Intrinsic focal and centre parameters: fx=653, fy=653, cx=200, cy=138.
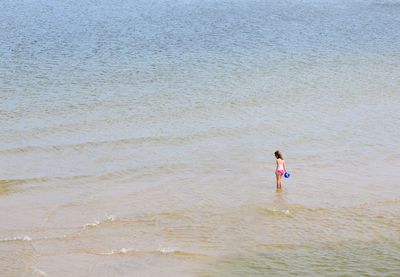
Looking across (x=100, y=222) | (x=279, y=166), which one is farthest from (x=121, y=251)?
(x=279, y=166)

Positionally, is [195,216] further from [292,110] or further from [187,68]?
[187,68]

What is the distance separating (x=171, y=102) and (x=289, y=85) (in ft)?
21.6

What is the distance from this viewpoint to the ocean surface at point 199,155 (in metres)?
16.8

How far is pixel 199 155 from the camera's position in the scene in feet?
79.4

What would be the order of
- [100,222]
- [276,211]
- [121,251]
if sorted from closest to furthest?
[121,251]
[100,222]
[276,211]

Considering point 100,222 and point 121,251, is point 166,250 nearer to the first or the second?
point 121,251

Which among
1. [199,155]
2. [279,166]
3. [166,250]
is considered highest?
[199,155]

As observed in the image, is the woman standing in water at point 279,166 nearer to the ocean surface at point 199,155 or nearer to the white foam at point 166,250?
the ocean surface at point 199,155

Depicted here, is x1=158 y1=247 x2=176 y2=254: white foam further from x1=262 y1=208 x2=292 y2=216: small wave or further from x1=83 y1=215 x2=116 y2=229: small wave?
x1=262 y1=208 x2=292 y2=216: small wave

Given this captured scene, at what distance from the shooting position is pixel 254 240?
17.6 m

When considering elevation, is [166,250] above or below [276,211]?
below

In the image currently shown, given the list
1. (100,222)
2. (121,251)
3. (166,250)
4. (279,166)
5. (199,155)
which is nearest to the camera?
(121,251)

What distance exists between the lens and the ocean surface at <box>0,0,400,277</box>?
16.8m

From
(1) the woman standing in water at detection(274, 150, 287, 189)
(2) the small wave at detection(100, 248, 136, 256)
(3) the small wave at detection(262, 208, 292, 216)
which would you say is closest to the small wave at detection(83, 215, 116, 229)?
(2) the small wave at detection(100, 248, 136, 256)
